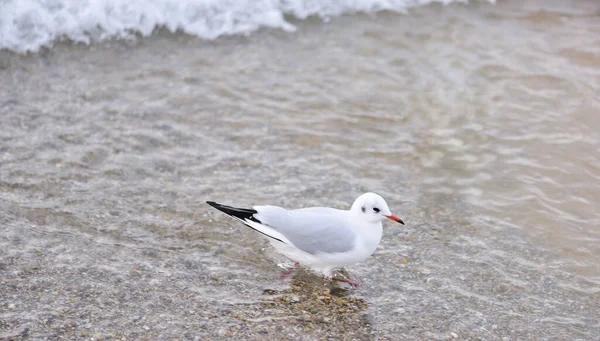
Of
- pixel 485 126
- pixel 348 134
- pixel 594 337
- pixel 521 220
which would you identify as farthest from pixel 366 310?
pixel 485 126

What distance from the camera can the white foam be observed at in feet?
24.5

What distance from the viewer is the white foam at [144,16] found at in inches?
293

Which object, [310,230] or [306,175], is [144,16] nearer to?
[306,175]

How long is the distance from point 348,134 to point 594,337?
290 cm

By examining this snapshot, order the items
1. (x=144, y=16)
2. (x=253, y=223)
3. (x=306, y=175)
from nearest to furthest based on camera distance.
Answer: (x=253, y=223) < (x=306, y=175) < (x=144, y=16)

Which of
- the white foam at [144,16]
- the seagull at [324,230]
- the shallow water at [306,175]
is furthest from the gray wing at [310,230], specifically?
the white foam at [144,16]

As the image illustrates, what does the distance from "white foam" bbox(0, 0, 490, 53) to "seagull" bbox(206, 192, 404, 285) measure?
407 cm

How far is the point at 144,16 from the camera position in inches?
319

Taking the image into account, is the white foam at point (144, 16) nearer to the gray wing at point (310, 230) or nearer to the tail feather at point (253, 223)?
the tail feather at point (253, 223)

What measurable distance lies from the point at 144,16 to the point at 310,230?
4.70 m

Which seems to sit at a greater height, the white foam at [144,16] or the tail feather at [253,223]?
the white foam at [144,16]

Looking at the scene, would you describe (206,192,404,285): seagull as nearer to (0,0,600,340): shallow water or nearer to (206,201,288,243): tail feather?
(206,201,288,243): tail feather

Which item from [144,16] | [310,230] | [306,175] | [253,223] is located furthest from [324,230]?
[144,16]

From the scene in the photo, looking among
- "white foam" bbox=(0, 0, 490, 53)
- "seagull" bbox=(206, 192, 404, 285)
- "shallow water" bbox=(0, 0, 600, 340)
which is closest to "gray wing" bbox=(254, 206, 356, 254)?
"seagull" bbox=(206, 192, 404, 285)
